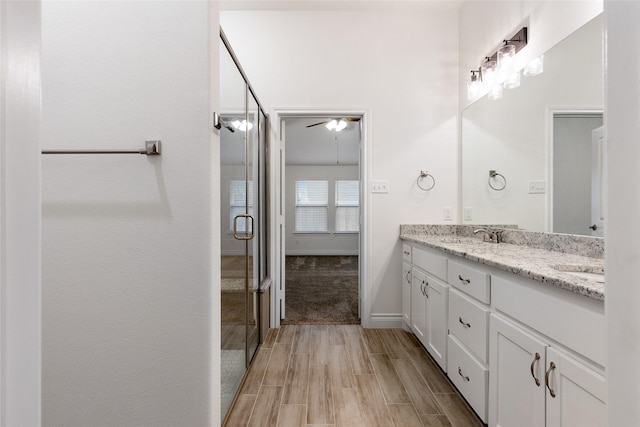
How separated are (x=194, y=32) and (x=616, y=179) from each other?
1.37m

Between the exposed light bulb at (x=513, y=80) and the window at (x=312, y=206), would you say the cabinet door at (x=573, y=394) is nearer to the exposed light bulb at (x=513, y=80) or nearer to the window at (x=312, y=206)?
the exposed light bulb at (x=513, y=80)

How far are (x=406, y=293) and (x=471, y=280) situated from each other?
3.97 ft

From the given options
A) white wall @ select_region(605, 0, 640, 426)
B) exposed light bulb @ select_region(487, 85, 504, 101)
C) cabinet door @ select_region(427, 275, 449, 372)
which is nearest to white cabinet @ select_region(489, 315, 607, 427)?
cabinet door @ select_region(427, 275, 449, 372)

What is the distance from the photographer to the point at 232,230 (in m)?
1.86

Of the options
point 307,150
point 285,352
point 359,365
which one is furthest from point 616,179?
point 307,150

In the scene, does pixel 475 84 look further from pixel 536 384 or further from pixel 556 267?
pixel 536 384

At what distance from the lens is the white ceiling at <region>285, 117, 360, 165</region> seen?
6.00 m

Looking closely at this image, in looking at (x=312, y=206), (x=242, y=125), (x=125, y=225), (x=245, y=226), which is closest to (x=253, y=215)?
(x=245, y=226)

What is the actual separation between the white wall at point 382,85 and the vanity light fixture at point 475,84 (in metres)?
0.27

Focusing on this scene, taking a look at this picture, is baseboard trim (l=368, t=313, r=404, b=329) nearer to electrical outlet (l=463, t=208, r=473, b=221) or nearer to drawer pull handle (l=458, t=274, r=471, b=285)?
electrical outlet (l=463, t=208, r=473, b=221)

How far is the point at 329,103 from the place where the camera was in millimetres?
2957

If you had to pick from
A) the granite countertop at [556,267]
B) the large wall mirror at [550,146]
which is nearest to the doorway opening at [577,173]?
the large wall mirror at [550,146]

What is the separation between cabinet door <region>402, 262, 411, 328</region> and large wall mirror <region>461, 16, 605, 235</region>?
2.46 feet

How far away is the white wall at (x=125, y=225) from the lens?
4.09 ft
